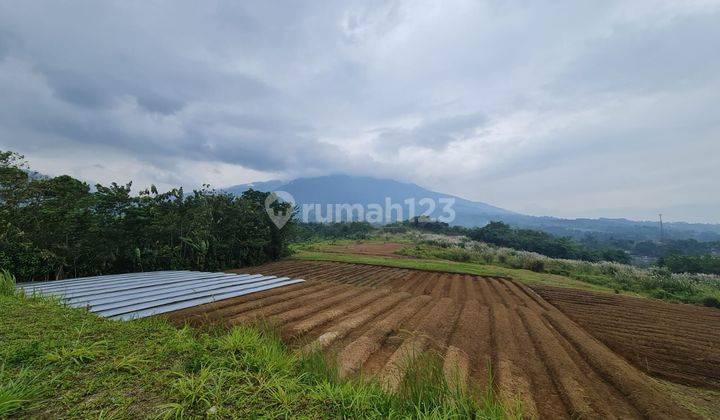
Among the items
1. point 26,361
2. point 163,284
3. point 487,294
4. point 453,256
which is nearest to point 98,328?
point 26,361

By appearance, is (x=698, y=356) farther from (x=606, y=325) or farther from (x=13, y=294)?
(x=13, y=294)

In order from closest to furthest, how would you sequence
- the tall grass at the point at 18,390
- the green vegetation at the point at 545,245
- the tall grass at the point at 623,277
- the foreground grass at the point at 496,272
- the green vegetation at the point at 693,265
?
the tall grass at the point at 18,390
the tall grass at the point at 623,277
the foreground grass at the point at 496,272
the green vegetation at the point at 693,265
the green vegetation at the point at 545,245

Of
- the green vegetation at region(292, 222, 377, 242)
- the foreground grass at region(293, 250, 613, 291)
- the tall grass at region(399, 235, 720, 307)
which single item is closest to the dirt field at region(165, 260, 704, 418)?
the foreground grass at region(293, 250, 613, 291)

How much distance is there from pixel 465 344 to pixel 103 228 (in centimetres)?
1292

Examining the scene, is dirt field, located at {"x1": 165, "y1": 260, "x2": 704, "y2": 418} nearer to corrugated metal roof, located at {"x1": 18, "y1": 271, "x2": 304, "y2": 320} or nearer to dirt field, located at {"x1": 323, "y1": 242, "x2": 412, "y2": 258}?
corrugated metal roof, located at {"x1": 18, "y1": 271, "x2": 304, "y2": 320}

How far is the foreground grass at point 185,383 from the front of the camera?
2.11 metres

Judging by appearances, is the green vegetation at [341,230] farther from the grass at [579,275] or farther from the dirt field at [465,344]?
the dirt field at [465,344]

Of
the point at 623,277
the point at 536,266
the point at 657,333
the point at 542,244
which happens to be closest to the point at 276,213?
the point at 657,333

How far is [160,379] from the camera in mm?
2457

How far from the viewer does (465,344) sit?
195 inches

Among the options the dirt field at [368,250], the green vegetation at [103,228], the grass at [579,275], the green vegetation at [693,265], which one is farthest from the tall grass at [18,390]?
the green vegetation at [693,265]

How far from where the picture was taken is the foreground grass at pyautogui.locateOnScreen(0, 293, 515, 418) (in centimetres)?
211

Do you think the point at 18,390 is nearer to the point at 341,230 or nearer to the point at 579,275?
the point at 579,275

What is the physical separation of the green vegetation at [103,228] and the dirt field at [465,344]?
24.9ft
